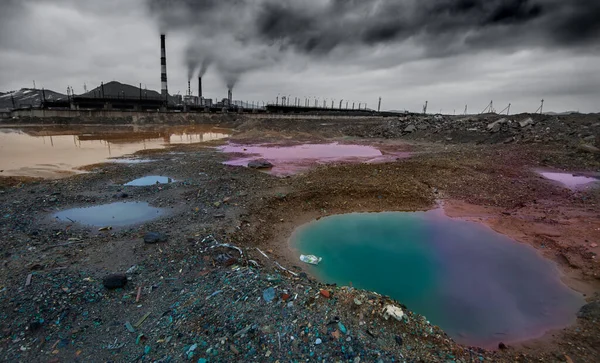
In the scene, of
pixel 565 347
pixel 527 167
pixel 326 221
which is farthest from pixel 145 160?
pixel 527 167

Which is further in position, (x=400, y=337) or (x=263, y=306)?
(x=263, y=306)

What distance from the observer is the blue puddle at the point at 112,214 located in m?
7.86

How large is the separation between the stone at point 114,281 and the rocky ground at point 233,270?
0.08 ft

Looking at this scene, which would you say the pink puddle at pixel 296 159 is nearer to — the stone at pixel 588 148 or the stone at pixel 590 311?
the stone at pixel 588 148

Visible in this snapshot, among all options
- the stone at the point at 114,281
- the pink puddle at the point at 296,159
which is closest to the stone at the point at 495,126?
the pink puddle at the point at 296,159

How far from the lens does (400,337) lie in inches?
153

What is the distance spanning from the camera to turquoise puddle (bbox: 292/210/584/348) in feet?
17.1

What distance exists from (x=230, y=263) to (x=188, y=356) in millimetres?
2076

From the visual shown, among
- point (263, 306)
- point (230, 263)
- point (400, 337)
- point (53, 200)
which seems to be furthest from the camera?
Answer: point (53, 200)

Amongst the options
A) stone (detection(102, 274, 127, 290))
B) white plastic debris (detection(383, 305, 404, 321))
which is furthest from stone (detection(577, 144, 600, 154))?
stone (detection(102, 274, 127, 290))

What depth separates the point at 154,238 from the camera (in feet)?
20.7

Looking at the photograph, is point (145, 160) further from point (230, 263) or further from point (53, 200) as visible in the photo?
point (230, 263)

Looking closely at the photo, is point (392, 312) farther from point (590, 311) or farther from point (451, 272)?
point (590, 311)

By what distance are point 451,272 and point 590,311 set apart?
7.28 ft
